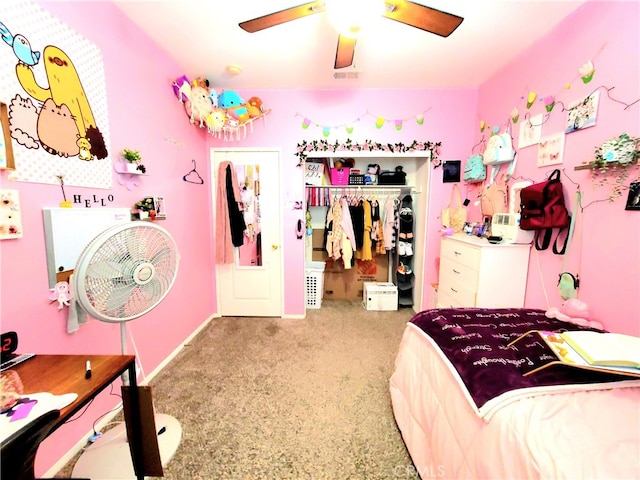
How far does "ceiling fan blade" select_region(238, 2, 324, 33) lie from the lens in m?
1.29

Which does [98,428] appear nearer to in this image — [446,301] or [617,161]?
[446,301]

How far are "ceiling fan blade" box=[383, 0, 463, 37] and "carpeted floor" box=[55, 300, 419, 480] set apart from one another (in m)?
2.24

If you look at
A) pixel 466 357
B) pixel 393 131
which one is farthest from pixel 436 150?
pixel 466 357

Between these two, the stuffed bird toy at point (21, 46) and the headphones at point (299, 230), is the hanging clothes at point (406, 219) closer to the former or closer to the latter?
the headphones at point (299, 230)

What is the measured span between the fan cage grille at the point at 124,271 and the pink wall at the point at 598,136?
7.71 ft

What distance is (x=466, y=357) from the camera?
3.71 feet

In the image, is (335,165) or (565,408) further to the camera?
(335,165)

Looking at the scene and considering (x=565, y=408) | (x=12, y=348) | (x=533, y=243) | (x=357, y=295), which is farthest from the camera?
(x=357, y=295)

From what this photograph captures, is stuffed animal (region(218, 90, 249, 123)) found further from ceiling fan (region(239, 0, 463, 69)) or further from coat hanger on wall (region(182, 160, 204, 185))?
ceiling fan (region(239, 0, 463, 69))

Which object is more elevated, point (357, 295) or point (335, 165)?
point (335, 165)

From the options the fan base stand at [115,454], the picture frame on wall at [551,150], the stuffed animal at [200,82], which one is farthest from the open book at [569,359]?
the stuffed animal at [200,82]

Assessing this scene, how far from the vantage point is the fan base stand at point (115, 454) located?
3.98 feet

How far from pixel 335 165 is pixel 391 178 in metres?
0.72

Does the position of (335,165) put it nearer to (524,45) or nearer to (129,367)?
(524,45)
